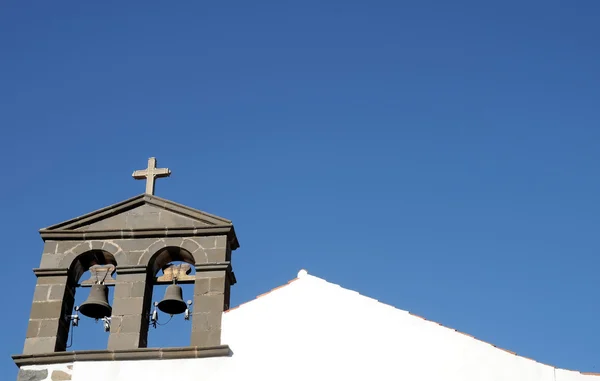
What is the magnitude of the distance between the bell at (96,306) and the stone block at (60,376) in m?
1.04

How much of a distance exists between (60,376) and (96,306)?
3.76ft

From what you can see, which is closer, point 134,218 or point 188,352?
point 188,352

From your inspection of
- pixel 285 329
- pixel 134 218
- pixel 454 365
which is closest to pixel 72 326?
pixel 134 218

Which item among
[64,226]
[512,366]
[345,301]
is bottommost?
[512,366]

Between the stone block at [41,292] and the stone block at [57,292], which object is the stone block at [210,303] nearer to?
the stone block at [57,292]

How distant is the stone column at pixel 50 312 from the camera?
16.6 metres

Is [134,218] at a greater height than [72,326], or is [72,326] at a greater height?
[134,218]

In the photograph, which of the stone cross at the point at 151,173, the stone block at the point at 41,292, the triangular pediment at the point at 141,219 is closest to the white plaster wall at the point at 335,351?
the stone block at the point at 41,292

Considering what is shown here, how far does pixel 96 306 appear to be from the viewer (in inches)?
671

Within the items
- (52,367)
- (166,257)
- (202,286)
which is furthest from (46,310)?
(202,286)

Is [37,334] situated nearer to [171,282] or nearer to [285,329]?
[171,282]

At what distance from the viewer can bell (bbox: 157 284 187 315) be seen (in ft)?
55.9

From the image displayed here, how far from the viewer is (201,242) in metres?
17.2

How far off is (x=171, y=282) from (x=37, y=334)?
1.88 meters
